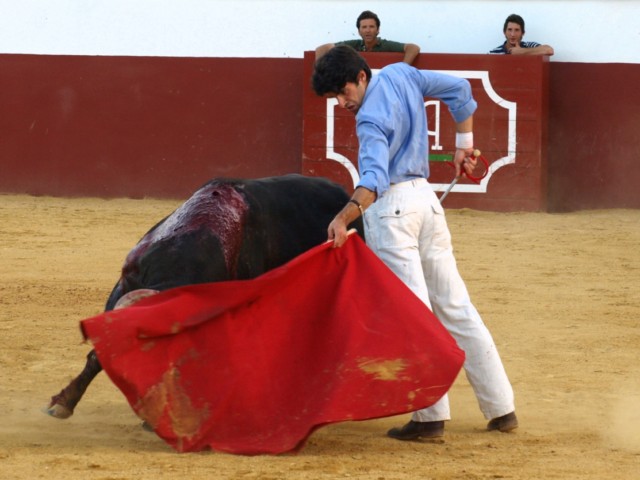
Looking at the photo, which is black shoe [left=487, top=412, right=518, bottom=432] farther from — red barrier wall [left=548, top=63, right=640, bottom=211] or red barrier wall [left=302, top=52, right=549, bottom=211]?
red barrier wall [left=548, top=63, right=640, bottom=211]

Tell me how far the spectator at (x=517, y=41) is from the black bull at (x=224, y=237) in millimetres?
5137

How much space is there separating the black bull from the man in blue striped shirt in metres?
0.42

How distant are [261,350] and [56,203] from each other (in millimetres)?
6313

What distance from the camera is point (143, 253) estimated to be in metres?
3.73

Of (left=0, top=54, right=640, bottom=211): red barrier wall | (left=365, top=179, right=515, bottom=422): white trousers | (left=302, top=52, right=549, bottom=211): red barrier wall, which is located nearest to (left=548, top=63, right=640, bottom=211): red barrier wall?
(left=0, top=54, right=640, bottom=211): red barrier wall

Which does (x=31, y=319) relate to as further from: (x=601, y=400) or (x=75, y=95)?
(x=75, y=95)

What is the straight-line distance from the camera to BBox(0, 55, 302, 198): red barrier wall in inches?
381

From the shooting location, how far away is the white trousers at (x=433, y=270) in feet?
11.8

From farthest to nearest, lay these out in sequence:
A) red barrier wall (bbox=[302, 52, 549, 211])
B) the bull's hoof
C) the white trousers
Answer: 1. red barrier wall (bbox=[302, 52, 549, 211])
2. the bull's hoof
3. the white trousers

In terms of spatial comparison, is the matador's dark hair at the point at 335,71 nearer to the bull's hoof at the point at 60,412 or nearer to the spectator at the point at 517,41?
the bull's hoof at the point at 60,412

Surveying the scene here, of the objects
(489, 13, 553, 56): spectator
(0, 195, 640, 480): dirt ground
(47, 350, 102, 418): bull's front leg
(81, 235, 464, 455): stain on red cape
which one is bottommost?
(0, 195, 640, 480): dirt ground

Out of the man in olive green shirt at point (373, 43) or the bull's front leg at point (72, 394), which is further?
the man in olive green shirt at point (373, 43)

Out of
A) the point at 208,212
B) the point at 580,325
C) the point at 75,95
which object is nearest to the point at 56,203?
the point at 75,95

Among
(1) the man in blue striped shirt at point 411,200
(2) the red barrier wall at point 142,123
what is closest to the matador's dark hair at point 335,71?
(1) the man in blue striped shirt at point 411,200
